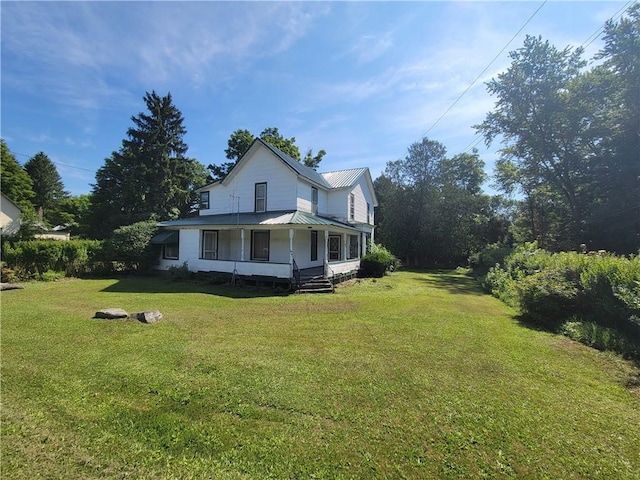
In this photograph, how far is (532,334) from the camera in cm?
707

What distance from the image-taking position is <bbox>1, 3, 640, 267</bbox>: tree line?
2108cm

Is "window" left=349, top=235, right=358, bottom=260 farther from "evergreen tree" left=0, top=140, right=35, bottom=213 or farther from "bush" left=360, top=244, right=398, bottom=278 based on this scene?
"evergreen tree" left=0, top=140, right=35, bottom=213

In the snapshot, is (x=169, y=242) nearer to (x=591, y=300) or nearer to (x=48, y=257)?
(x=48, y=257)

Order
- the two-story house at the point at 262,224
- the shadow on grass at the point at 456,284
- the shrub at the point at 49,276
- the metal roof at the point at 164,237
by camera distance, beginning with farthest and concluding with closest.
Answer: the metal roof at the point at 164,237 → the two-story house at the point at 262,224 → the shadow on grass at the point at 456,284 → the shrub at the point at 49,276

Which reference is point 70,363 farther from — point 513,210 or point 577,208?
point 513,210

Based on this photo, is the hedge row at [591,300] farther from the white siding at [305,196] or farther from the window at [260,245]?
the window at [260,245]

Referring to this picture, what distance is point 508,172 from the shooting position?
104ft

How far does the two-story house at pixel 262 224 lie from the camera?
47.9 ft

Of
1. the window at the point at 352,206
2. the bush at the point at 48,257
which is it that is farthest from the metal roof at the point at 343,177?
the bush at the point at 48,257

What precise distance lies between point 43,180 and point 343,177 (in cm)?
5380

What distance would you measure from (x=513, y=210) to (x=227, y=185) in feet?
125

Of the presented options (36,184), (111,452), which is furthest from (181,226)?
(36,184)

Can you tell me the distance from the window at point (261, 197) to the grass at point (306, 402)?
10.4 meters

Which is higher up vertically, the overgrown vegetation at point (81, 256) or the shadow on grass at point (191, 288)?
the overgrown vegetation at point (81, 256)
